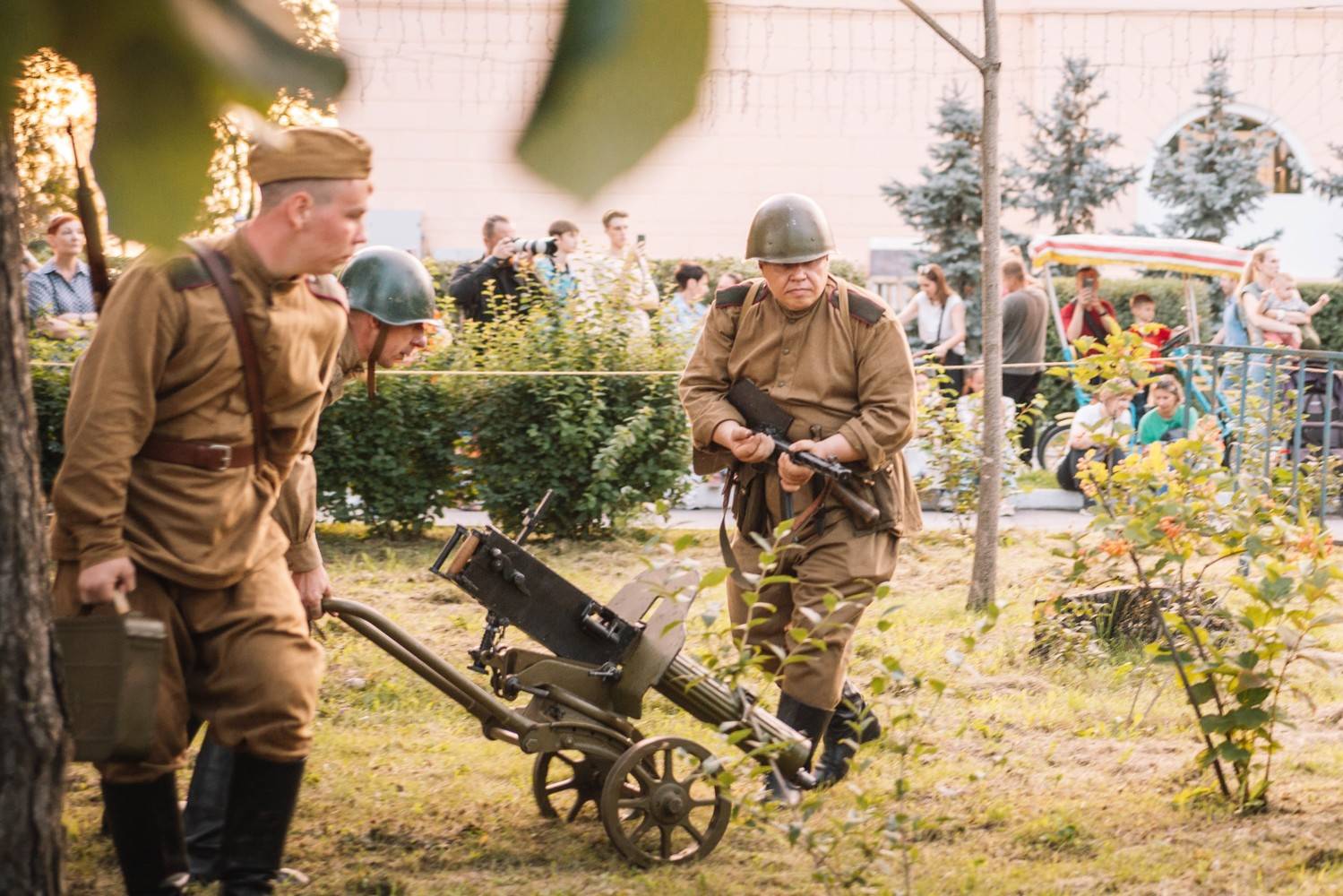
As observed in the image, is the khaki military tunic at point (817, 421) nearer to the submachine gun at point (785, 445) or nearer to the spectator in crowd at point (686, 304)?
the submachine gun at point (785, 445)

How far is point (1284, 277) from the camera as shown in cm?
1147

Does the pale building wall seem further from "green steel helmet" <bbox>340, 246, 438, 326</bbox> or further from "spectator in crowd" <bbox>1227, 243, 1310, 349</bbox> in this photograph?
"spectator in crowd" <bbox>1227, 243, 1310, 349</bbox>

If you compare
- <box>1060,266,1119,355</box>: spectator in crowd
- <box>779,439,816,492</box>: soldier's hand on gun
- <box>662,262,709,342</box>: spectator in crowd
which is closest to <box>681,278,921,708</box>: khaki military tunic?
<box>779,439,816,492</box>: soldier's hand on gun

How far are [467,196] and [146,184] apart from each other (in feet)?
0.56

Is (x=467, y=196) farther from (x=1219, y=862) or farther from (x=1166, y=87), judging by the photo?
(x=1219, y=862)

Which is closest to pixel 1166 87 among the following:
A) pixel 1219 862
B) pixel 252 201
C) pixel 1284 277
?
pixel 252 201

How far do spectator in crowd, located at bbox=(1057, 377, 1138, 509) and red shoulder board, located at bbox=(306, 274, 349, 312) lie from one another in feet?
6.61

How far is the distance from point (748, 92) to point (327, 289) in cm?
255

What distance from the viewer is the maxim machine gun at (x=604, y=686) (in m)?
3.62

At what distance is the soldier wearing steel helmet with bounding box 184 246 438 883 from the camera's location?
3.47 m

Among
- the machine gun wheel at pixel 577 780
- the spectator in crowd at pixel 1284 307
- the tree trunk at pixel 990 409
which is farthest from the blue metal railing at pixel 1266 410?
the machine gun wheel at pixel 577 780

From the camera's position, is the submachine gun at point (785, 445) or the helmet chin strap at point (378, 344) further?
the submachine gun at point (785, 445)

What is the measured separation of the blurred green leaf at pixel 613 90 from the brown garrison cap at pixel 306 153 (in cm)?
11

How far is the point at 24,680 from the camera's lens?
2.08 meters
